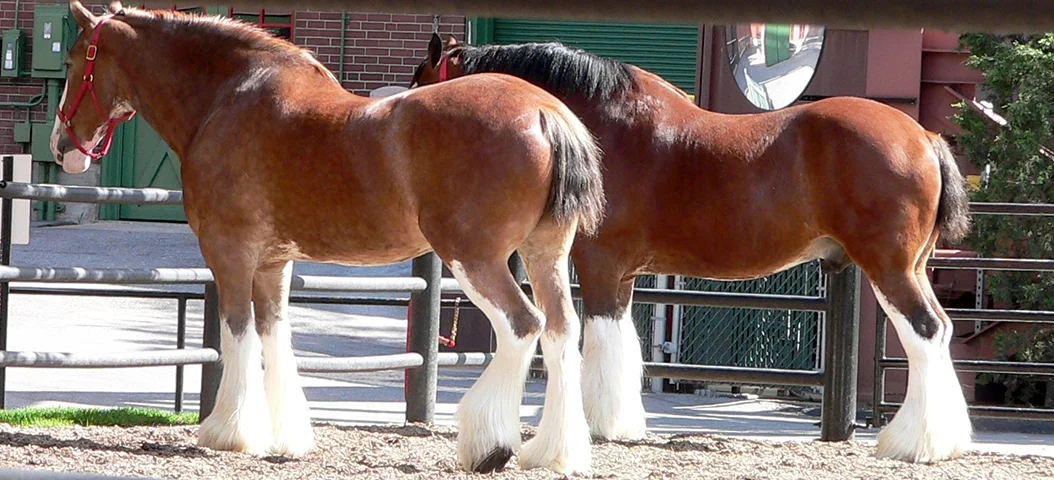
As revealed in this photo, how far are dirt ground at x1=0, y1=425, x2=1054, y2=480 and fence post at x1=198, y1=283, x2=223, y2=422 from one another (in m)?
0.20

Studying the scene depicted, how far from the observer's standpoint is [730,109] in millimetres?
9602

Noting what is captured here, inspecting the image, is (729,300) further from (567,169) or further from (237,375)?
(237,375)

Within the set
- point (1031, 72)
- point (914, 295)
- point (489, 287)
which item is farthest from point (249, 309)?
point (1031, 72)

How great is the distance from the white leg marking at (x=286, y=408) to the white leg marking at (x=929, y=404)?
2364 millimetres

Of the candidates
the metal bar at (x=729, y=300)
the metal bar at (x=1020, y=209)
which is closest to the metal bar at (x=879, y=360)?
the metal bar at (x=729, y=300)

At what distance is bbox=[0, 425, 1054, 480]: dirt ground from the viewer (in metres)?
4.36

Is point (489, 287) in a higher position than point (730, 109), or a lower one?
lower

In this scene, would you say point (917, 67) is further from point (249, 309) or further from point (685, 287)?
point (249, 309)

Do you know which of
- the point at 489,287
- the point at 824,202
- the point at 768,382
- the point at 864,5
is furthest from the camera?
the point at 768,382

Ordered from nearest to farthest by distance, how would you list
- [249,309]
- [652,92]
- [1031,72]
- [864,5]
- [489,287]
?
[864,5], [489,287], [249,309], [652,92], [1031,72]

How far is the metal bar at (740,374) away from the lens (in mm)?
6277

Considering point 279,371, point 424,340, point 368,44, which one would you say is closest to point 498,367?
point 279,371

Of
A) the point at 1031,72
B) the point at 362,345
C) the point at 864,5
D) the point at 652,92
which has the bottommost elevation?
the point at 362,345

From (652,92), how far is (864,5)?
4.82 m
